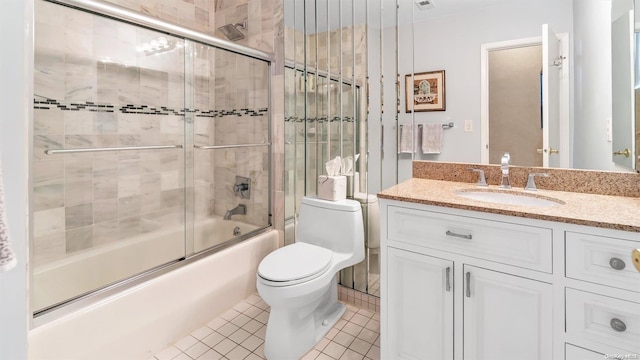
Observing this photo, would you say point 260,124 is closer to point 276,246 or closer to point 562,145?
point 276,246

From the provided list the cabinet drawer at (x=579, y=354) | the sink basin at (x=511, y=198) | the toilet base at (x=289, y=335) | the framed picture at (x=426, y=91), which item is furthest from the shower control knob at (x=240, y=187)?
the cabinet drawer at (x=579, y=354)

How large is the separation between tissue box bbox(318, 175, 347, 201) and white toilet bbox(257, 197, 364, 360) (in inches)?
1.7

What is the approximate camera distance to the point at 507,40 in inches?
60.6

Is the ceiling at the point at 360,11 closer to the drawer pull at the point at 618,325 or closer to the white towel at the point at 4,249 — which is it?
the drawer pull at the point at 618,325

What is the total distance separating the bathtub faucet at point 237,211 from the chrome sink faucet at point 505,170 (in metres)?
1.74

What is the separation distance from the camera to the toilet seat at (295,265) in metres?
1.52

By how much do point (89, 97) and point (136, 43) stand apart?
1.50 ft

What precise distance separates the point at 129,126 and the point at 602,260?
2.59 metres

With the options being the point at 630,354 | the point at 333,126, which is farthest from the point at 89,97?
the point at 630,354

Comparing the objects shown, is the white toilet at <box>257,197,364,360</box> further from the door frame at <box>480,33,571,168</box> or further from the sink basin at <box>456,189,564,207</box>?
the door frame at <box>480,33,571,168</box>

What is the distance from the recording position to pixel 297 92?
2.30 metres

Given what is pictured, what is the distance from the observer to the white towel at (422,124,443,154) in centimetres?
174

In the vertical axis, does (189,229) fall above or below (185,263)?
above

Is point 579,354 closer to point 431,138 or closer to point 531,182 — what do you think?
point 531,182
